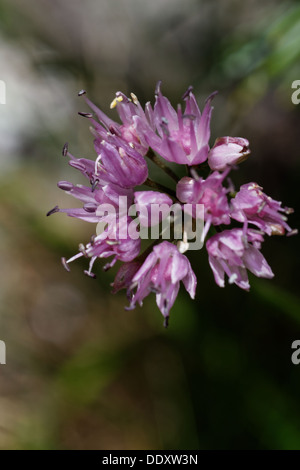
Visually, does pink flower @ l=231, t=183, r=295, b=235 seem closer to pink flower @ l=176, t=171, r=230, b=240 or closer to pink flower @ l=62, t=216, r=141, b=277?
pink flower @ l=176, t=171, r=230, b=240

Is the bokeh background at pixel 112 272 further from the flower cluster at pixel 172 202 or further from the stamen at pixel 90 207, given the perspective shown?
the stamen at pixel 90 207

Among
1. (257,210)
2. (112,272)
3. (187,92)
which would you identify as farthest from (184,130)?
(112,272)

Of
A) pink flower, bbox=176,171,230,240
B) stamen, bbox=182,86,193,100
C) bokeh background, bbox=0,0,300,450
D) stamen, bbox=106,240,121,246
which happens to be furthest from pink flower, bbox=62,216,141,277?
bokeh background, bbox=0,0,300,450

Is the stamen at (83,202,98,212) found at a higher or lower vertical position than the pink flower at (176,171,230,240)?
higher

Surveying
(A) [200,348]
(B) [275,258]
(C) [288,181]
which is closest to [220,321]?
(A) [200,348]

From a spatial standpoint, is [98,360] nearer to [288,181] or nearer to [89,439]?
[89,439]

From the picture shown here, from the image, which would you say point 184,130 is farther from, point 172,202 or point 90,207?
point 90,207
